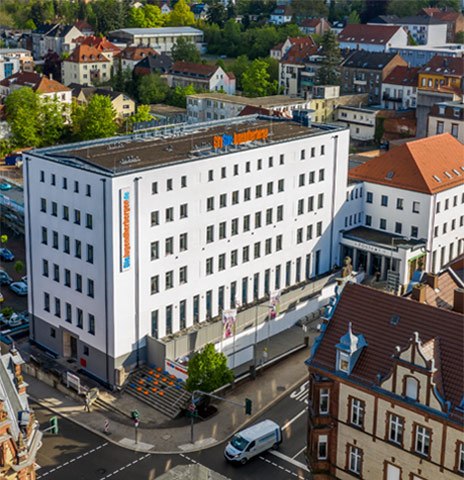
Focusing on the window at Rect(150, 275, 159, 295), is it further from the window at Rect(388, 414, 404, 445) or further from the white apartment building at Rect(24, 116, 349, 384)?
the window at Rect(388, 414, 404, 445)

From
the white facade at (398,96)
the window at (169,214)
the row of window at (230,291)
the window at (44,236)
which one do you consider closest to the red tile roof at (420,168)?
the row of window at (230,291)

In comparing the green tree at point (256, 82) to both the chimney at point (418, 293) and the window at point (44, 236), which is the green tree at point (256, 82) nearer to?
the window at point (44, 236)

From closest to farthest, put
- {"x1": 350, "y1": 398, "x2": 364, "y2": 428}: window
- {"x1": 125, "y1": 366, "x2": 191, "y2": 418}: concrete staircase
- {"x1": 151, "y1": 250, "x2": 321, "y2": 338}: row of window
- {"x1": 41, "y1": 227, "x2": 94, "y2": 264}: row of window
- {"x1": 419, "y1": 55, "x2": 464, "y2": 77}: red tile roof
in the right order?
1. {"x1": 350, "y1": 398, "x2": 364, "y2": 428}: window
2. {"x1": 125, "y1": 366, "x2": 191, "y2": 418}: concrete staircase
3. {"x1": 41, "y1": 227, "x2": 94, "y2": 264}: row of window
4. {"x1": 151, "y1": 250, "x2": 321, "y2": 338}: row of window
5. {"x1": 419, "y1": 55, "x2": 464, "y2": 77}: red tile roof

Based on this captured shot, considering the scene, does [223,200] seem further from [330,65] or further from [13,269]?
[330,65]

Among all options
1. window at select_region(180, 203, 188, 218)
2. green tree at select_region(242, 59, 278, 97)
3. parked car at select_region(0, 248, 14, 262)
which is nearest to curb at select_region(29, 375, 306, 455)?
window at select_region(180, 203, 188, 218)

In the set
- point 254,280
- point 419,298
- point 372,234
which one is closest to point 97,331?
point 254,280

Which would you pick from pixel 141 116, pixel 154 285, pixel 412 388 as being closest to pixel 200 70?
pixel 141 116
